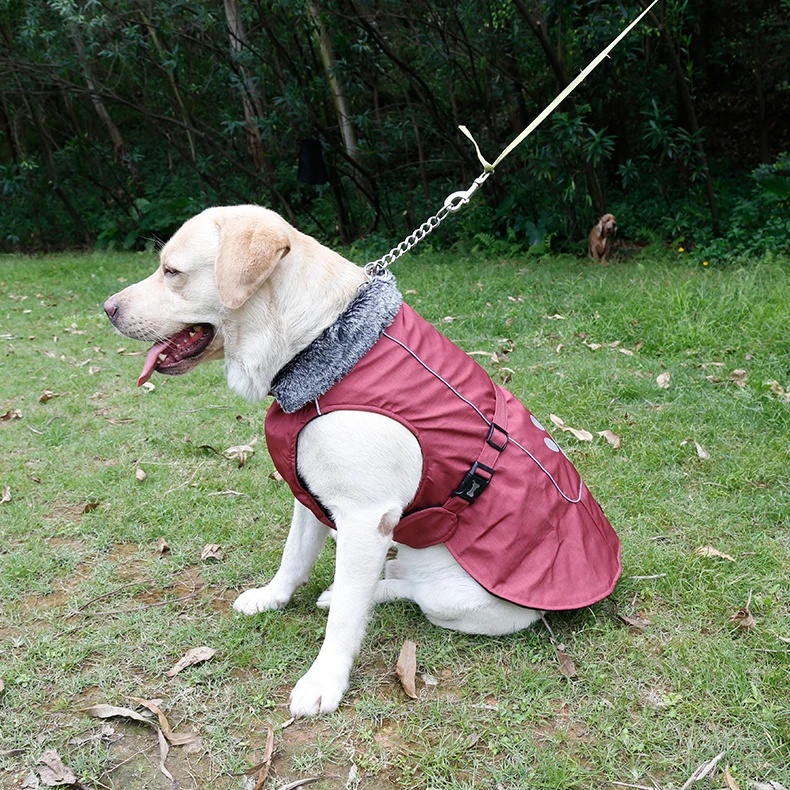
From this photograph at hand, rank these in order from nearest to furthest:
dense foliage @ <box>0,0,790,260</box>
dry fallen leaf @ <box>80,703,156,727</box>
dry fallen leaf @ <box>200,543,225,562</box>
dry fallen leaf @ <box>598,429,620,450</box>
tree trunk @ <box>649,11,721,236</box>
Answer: dry fallen leaf @ <box>80,703,156,727</box> → dry fallen leaf @ <box>200,543,225,562</box> → dry fallen leaf @ <box>598,429,620,450</box> → tree trunk @ <box>649,11,721,236</box> → dense foliage @ <box>0,0,790,260</box>

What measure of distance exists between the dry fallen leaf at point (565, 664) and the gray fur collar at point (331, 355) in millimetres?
1293

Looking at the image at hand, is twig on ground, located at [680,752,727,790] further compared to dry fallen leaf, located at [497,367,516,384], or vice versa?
dry fallen leaf, located at [497,367,516,384]

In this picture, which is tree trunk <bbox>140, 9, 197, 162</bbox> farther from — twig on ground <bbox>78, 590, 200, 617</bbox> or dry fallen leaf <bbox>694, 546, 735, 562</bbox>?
dry fallen leaf <bbox>694, 546, 735, 562</bbox>

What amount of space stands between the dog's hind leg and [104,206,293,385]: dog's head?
784 mm

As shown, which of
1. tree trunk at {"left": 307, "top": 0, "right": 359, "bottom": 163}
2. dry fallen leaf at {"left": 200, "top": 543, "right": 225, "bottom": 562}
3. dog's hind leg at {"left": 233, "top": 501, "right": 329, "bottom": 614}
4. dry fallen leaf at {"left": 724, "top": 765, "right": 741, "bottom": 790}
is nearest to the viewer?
dry fallen leaf at {"left": 724, "top": 765, "right": 741, "bottom": 790}

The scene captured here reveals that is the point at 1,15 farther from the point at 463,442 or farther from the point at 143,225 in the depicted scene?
the point at 463,442

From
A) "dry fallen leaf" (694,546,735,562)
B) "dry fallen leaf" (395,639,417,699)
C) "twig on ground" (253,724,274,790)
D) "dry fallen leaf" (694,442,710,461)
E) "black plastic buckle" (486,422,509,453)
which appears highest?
"black plastic buckle" (486,422,509,453)

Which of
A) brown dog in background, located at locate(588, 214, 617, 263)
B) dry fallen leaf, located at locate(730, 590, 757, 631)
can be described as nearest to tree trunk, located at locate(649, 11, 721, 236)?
brown dog in background, located at locate(588, 214, 617, 263)

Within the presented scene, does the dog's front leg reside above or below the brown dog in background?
above

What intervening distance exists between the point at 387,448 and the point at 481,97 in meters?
9.51

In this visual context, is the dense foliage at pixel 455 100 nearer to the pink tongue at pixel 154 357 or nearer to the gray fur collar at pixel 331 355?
the gray fur collar at pixel 331 355

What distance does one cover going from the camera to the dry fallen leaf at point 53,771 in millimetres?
2105

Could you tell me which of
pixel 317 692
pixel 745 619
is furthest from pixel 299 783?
pixel 745 619

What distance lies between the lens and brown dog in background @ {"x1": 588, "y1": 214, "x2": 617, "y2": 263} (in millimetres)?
9109
